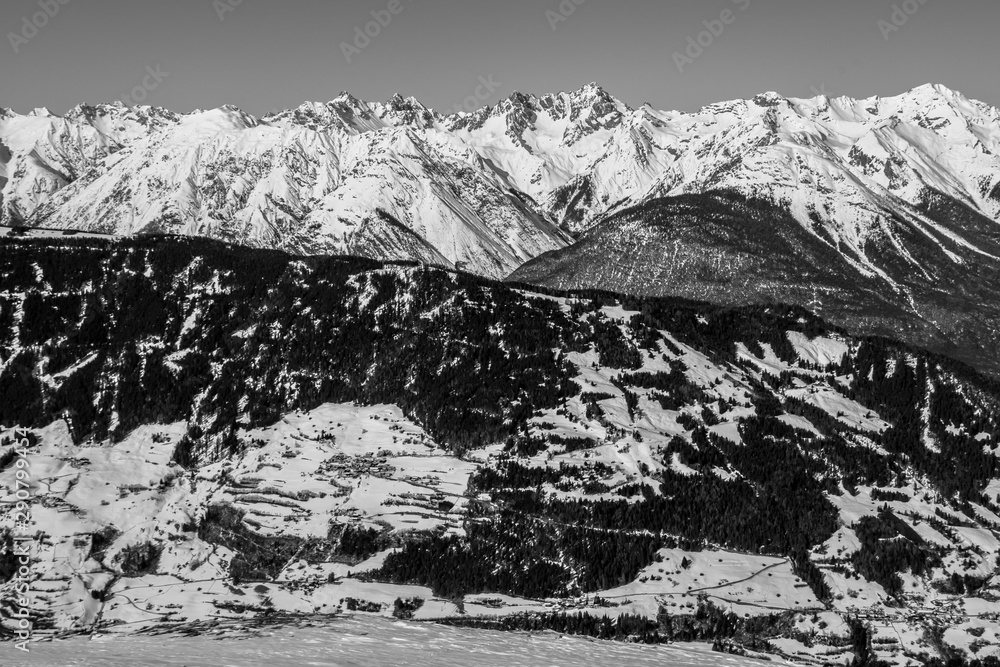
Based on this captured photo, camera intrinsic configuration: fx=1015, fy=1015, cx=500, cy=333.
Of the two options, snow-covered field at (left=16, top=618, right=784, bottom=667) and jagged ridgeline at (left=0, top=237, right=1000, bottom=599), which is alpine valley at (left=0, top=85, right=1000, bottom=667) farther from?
snow-covered field at (left=16, top=618, right=784, bottom=667)

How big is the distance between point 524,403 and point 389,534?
3825 centimetres

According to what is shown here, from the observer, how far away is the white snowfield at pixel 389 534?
12144 cm

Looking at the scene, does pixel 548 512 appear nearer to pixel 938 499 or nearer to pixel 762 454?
pixel 762 454

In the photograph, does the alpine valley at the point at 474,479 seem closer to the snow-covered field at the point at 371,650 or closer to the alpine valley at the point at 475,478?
the alpine valley at the point at 475,478

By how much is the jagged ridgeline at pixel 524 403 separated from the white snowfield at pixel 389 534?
6.57ft

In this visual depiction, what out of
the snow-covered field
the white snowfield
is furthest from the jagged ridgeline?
the snow-covered field

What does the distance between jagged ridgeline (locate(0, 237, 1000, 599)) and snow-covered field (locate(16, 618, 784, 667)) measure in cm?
1846

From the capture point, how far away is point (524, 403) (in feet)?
567

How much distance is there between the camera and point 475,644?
114 m

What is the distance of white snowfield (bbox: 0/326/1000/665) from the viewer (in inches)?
4781

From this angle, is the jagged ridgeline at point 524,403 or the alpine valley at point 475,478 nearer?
the alpine valley at point 475,478

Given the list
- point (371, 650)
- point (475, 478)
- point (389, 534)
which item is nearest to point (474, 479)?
point (475, 478)

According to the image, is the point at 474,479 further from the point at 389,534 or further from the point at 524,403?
the point at 524,403

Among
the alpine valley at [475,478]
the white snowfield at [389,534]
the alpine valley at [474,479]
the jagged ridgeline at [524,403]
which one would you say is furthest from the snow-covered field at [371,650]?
the jagged ridgeline at [524,403]
